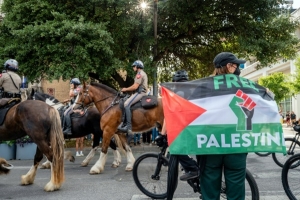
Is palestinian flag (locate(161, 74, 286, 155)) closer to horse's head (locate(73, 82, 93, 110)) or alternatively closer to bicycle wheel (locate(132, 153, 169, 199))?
bicycle wheel (locate(132, 153, 169, 199))

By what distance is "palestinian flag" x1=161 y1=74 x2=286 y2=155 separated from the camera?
329cm

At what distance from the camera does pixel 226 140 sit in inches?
129

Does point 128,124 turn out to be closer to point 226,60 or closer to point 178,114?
point 178,114

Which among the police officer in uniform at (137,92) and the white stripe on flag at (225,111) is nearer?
the white stripe on flag at (225,111)

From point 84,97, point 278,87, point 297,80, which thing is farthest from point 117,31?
point 278,87

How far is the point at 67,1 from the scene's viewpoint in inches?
582

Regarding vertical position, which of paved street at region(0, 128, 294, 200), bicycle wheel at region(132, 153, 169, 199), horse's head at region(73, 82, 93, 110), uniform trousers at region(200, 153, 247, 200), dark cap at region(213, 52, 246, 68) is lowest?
paved street at region(0, 128, 294, 200)

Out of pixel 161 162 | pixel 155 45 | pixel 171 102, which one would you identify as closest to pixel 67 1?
pixel 155 45

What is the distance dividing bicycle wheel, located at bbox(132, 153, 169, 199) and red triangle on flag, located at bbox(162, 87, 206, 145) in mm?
2078

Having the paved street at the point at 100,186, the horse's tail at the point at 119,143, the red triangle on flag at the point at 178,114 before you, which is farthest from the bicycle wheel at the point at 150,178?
the horse's tail at the point at 119,143

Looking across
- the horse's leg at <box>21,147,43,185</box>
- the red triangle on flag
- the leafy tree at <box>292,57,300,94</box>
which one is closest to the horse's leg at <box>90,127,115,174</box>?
the horse's leg at <box>21,147,43,185</box>

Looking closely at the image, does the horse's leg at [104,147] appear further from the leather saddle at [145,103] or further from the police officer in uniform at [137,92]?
the leather saddle at [145,103]

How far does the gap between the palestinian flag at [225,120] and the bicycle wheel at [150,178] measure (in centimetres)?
217

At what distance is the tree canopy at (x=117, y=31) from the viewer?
13430 mm
